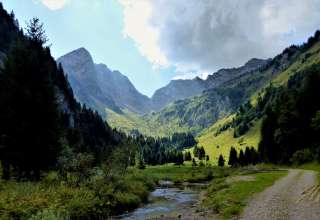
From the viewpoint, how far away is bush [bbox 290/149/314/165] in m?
72.8

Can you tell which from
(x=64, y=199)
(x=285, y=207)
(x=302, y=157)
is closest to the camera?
(x=285, y=207)

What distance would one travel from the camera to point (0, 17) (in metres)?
157

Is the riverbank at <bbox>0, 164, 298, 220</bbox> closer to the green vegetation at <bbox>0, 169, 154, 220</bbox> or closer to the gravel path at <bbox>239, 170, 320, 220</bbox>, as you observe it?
the green vegetation at <bbox>0, 169, 154, 220</bbox>

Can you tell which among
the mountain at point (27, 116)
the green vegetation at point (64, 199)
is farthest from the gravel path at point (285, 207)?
the mountain at point (27, 116)

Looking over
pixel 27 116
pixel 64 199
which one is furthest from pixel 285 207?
pixel 27 116

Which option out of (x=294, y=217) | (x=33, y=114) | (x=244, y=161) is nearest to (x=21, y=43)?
(x=33, y=114)

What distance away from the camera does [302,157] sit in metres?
75.6

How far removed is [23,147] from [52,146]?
3488 mm

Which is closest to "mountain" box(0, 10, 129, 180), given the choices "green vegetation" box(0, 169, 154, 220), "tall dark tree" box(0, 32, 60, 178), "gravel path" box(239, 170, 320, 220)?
"tall dark tree" box(0, 32, 60, 178)

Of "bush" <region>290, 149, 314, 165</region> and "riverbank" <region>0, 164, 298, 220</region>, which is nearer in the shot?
"riverbank" <region>0, 164, 298, 220</region>

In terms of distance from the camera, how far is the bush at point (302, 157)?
239 feet

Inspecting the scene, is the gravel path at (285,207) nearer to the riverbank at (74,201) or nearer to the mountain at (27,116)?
the riverbank at (74,201)

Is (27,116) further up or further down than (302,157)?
further up

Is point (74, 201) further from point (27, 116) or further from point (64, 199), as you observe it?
point (27, 116)
